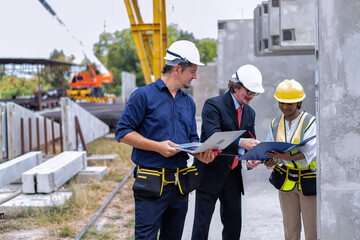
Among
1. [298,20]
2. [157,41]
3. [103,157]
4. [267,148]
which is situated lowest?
[103,157]

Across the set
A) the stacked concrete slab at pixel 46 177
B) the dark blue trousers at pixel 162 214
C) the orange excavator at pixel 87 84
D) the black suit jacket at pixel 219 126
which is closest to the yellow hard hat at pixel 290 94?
the black suit jacket at pixel 219 126

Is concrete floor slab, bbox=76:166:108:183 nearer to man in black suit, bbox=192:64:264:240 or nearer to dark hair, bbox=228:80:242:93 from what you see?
man in black suit, bbox=192:64:264:240

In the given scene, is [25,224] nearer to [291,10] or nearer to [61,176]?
[61,176]

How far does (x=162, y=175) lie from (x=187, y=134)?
41 cm

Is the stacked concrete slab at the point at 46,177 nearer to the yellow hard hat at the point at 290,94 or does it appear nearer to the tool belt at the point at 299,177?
the tool belt at the point at 299,177

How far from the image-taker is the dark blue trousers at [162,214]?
3.16 m

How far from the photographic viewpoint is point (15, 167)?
27.1ft

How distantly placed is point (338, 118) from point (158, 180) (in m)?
1.26

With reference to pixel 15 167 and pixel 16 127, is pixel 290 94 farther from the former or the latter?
pixel 16 127

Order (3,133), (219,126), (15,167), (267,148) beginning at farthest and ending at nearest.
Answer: (3,133), (15,167), (219,126), (267,148)

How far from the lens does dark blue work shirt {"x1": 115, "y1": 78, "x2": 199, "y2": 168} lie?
3139 millimetres

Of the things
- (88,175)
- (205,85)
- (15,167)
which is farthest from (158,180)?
(205,85)

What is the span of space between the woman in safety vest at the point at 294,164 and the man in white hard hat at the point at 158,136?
2.45 ft

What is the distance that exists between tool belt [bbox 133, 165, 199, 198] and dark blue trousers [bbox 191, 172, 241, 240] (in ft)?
2.37
